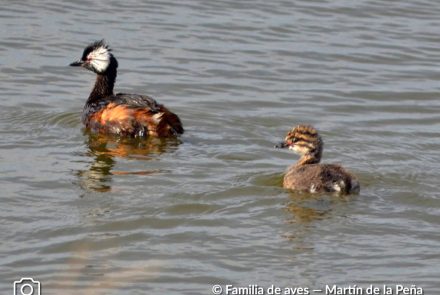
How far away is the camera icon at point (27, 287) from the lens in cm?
741

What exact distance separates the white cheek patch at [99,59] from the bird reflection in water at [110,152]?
1.11 m

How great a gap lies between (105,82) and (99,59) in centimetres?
27

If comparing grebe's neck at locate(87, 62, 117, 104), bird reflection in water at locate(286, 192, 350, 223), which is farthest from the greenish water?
grebe's neck at locate(87, 62, 117, 104)

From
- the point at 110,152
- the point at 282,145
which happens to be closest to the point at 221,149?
the point at 282,145

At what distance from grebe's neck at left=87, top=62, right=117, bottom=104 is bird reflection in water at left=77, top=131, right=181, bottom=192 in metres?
0.87

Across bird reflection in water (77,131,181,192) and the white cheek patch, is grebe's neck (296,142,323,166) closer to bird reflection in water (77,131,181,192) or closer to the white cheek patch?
bird reflection in water (77,131,181,192)

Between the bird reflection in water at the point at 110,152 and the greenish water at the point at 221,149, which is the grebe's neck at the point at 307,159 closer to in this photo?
the greenish water at the point at 221,149

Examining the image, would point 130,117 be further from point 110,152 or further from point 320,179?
point 320,179

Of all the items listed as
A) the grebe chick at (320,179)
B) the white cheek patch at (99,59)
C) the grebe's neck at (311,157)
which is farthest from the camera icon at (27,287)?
the white cheek patch at (99,59)

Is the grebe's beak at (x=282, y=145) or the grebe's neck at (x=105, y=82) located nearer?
the grebe's beak at (x=282, y=145)

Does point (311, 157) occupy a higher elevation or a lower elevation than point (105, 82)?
lower

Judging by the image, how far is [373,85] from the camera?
1398cm

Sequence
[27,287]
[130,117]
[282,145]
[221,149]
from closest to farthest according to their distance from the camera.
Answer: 1. [27,287]
2. [282,145]
3. [221,149]
4. [130,117]

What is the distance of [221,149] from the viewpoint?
36.9 feet
